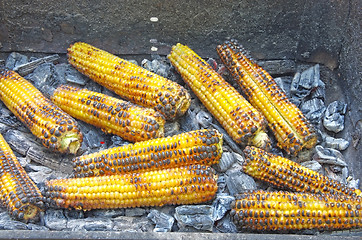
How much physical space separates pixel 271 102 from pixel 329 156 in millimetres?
657

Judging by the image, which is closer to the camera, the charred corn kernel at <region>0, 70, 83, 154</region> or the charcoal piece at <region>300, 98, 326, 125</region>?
the charred corn kernel at <region>0, 70, 83, 154</region>

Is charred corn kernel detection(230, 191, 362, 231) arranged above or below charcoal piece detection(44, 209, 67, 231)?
above

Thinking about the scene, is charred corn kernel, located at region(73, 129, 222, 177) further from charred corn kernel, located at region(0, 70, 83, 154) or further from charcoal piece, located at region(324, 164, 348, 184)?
charcoal piece, located at region(324, 164, 348, 184)

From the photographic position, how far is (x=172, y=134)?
3178 millimetres

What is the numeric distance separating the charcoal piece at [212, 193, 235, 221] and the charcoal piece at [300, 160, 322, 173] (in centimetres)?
77

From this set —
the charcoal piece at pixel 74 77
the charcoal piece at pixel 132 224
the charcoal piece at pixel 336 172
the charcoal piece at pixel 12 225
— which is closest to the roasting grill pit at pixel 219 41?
the charcoal piece at pixel 74 77

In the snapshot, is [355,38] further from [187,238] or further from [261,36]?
[187,238]

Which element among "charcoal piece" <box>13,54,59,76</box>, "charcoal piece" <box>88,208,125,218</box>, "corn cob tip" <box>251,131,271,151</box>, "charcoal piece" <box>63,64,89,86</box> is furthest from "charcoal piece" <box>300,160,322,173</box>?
"charcoal piece" <box>13,54,59,76</box>

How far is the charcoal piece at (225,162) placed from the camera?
296 cm

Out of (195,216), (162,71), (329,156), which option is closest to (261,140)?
(329,156)

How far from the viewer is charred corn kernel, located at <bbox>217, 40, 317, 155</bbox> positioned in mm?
3076

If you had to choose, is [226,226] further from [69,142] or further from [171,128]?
[69,142]

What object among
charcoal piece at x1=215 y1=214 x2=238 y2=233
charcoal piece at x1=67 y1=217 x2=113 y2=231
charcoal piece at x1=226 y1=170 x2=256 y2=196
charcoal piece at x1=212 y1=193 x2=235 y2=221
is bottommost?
charcoal piece at x1=67 y1=217 x2=113 y2=231

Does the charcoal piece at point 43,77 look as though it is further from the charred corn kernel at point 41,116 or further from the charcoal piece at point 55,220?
the charcoal piece at point 55,220
